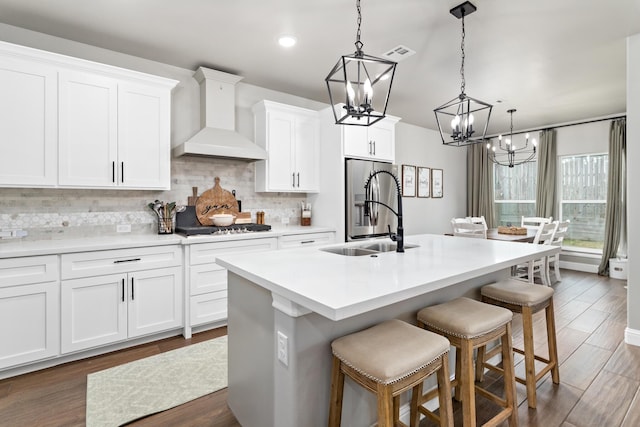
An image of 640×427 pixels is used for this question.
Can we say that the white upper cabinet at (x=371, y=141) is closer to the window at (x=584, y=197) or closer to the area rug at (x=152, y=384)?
the area rug at (x=152, y=384)

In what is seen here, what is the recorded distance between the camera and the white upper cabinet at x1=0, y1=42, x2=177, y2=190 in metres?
2.47

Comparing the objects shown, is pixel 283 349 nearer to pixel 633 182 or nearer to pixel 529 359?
pixel 529 359

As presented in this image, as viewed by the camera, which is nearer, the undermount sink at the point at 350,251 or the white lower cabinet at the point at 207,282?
the undermount sink at the point at 350,251

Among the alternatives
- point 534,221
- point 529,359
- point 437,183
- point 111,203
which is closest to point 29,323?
point 111,203

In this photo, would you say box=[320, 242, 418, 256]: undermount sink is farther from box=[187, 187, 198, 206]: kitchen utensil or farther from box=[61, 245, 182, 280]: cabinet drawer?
box=[187, 187, 198, 206]: kitchen utensil

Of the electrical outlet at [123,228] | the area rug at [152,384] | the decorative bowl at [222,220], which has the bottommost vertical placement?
the area rug at [152,384]

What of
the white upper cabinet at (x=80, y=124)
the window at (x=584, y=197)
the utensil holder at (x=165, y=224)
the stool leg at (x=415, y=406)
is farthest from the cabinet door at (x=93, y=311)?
the window at (x=584, y=197)

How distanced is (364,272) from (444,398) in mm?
612

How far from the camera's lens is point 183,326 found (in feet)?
9.85

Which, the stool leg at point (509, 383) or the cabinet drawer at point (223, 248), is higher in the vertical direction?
the cabinet drawer at point (223, 248)

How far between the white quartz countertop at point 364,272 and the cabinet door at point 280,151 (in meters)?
1.91

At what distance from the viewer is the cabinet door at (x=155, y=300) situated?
2.75 metres

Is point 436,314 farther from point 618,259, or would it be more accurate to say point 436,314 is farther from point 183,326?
point 618,259

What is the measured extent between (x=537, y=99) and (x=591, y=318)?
293 centimetres
